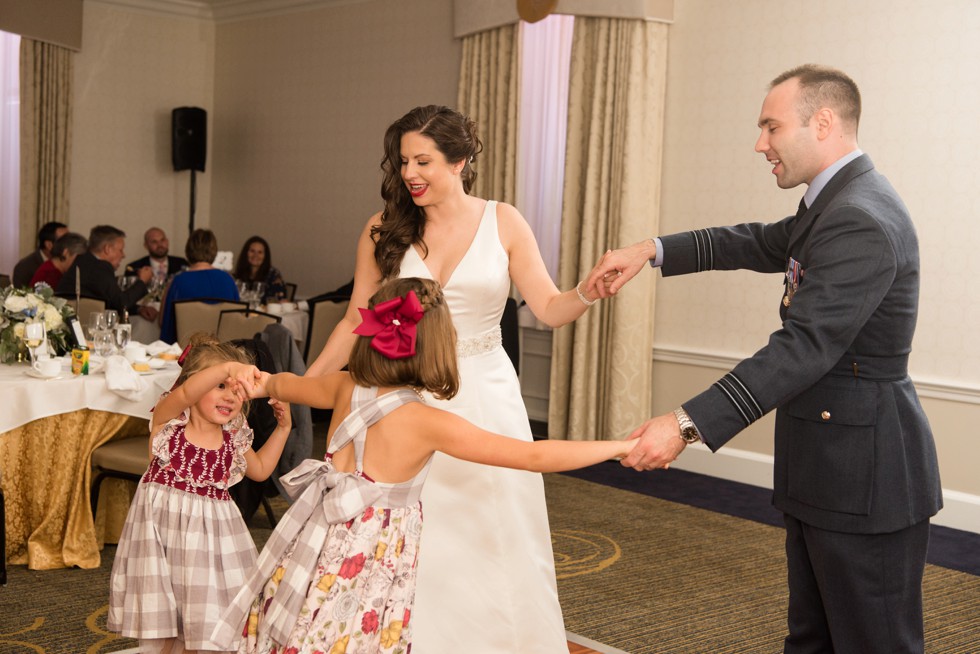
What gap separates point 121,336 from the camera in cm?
463

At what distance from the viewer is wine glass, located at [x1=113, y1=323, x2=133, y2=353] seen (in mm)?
4625

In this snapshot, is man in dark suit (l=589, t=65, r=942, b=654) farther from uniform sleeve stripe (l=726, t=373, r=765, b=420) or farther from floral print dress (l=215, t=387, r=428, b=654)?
floral print dress (l=215, t=387, r=428, b=654)

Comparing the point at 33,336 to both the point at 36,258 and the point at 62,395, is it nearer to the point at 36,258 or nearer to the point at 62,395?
the point at 62,395

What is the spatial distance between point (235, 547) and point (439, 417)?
1.34 metres

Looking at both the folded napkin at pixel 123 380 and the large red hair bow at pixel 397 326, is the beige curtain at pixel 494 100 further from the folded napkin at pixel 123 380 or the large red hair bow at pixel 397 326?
the large red hair bow at pixel 397 326

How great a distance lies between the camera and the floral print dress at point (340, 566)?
218 cm

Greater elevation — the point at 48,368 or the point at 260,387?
the point at 260,387

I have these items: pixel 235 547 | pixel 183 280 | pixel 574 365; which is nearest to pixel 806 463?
A: pixel 235 547

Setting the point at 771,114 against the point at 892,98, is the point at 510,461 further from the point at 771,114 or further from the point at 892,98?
the point at 892,98

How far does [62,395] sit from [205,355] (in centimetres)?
122

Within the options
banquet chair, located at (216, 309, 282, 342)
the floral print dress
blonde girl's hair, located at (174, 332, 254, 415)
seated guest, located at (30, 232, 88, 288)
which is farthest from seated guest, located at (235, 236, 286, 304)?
the floral print dress

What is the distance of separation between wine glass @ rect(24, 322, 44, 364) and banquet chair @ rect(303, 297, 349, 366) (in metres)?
2.59

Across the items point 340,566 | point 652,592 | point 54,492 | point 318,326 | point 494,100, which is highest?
point 494,100

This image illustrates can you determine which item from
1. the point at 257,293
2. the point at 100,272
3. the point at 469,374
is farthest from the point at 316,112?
the point at 469,374
